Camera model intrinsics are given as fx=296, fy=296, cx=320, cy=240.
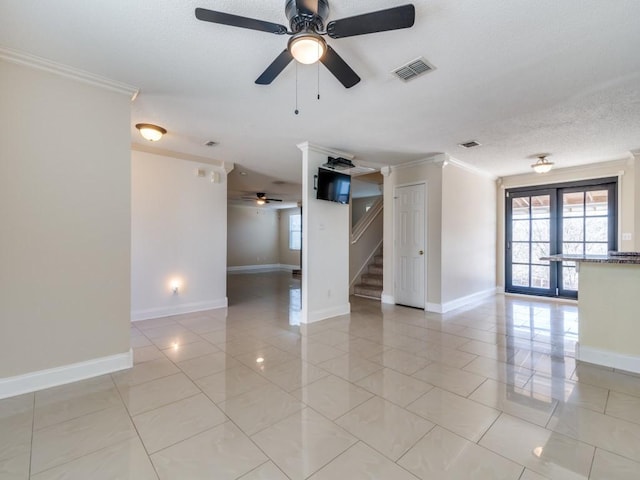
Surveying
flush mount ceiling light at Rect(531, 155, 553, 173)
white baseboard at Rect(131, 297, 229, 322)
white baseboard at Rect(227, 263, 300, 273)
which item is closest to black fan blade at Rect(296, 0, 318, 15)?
white baseboard at Rect(131, 297, 229, 322)

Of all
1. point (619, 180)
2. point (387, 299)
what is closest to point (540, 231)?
point (619, 180)

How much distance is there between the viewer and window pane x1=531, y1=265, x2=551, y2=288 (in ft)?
20.1

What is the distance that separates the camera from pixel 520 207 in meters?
6.53

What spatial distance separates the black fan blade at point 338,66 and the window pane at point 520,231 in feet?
20.0

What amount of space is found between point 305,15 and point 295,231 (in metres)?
10.4

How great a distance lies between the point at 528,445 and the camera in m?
1.78

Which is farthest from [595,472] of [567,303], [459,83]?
[567,303]

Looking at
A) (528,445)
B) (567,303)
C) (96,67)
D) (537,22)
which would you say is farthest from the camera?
(567,303)

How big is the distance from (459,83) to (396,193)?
122 inches

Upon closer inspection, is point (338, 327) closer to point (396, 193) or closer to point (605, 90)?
point (396, 193)

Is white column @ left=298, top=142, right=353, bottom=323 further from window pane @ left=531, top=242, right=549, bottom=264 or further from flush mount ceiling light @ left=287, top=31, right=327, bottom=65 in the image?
window pane @ left=531, top=242, right=549, bottom=264

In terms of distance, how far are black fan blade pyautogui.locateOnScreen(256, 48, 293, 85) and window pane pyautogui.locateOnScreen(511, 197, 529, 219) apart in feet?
21.3

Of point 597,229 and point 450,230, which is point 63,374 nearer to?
point 450,230

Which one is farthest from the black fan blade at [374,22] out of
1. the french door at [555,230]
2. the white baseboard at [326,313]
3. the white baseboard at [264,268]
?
the white baseboard at [264,268]
